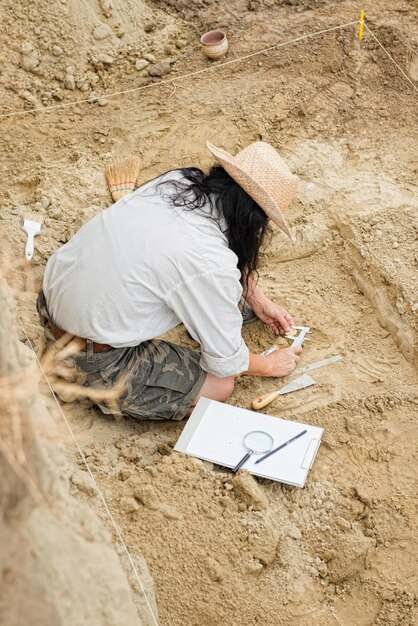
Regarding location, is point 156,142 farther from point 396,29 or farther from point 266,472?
point 266,472

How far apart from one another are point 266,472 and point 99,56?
345 centimetres

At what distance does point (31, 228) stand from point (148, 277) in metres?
1.25

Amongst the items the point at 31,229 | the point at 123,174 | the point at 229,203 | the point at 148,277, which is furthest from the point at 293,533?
the point at 123,174

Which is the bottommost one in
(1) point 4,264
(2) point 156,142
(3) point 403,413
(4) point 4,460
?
(3) point 403,413

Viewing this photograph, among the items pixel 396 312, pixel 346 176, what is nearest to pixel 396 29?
pixel 346 176

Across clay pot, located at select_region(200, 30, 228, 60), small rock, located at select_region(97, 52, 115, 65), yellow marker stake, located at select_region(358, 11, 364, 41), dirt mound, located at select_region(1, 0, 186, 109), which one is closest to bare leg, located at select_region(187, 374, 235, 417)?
dirt mound, located at select_region(1, 0, 186, 109)

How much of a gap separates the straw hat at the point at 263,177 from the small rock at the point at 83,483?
1.20m

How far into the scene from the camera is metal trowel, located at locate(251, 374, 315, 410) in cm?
332

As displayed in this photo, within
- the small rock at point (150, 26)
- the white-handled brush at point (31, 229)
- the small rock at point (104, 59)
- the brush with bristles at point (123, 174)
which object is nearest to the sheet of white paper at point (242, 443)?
the white-handled brush at point (31, 229)

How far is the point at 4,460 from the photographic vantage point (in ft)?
5.62

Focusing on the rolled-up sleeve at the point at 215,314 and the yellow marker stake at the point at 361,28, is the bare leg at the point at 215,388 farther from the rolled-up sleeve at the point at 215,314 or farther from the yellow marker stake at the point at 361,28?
the yellow marker stake at the point at 361,28

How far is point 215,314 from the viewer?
292 centimetres

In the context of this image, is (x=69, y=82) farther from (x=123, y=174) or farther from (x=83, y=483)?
(x=83, y=483)

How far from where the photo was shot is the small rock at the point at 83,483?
2641 millimetres
